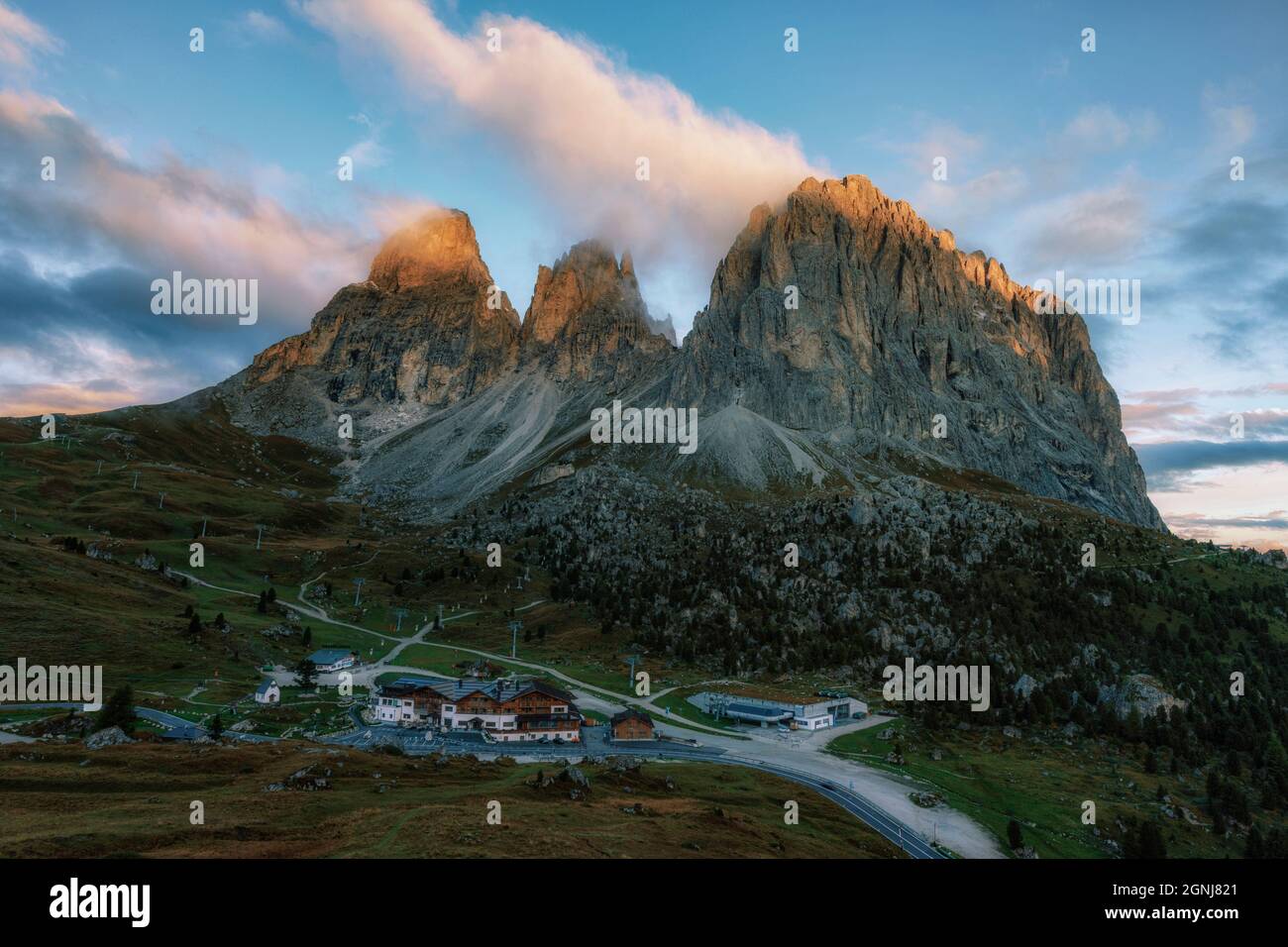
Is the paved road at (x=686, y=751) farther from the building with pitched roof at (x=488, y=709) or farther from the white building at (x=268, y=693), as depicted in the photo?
the white building at (x=268, y=693)

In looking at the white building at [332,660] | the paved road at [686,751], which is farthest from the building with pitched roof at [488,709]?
the white building at [332,660]

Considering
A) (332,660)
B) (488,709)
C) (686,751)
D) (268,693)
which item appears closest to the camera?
(686,751)

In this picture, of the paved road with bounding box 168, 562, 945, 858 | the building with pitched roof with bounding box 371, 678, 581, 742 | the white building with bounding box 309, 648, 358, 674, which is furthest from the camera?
the white building with bounding box 309, 648, 358, 674

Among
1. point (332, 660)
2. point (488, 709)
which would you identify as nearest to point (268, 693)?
point (332, 660)

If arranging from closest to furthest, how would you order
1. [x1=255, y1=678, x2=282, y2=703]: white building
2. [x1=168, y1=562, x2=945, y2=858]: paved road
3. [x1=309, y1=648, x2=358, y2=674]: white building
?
[x1=168, y1=562, x2=945, y2=858]: paved road, [x1=255, y1=678, x2=282, y2=703]: white building, [x1=309, y1=648, x2=358, y2=674]: white building

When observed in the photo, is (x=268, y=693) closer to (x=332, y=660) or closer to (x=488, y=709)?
(x=332, y=660)

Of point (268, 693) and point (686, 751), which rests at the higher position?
point (268, 693)

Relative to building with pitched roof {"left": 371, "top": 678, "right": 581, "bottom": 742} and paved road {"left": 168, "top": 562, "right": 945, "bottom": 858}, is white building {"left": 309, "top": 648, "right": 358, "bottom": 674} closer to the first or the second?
paved road {"left": 168, "top": 562, "right": 945, "bottom": 858}

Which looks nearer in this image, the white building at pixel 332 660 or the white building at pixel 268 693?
the white building at pixel 268 693

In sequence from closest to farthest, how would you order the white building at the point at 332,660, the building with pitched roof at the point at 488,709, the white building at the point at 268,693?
the building with pitched roof at the point at 488,709, the white building at the point at 268,693, the white building at the point at 332,660

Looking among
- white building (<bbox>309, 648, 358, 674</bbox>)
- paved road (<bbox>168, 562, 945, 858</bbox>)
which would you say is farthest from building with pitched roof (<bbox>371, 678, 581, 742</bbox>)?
white building (<bbox>309, 648, 358, 674</bbox>)
